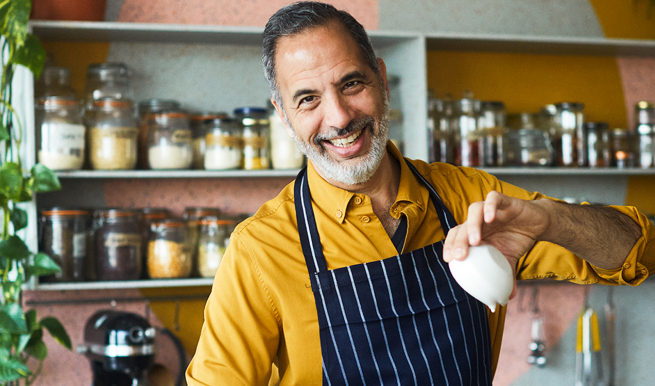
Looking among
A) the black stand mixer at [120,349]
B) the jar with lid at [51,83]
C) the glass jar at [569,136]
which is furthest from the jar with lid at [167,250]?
the glass jar at [569,136]

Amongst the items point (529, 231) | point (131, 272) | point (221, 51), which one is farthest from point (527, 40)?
point (131, 272)

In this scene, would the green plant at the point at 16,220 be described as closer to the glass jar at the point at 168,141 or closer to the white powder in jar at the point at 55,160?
the white powder in jar at the point at 55,160

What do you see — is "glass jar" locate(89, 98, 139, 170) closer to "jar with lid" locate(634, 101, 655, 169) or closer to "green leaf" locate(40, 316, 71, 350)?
"green leaf" locate(40, 316, 71, 350)

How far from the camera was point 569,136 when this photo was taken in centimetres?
235

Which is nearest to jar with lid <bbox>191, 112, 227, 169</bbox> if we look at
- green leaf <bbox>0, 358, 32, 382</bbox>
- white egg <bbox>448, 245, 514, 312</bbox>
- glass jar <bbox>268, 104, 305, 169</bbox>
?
glass jar <bbox>268, 104, 305, 169</bbox>

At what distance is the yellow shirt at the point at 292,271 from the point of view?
43.4 inches

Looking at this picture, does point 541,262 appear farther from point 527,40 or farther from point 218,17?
point 218,17

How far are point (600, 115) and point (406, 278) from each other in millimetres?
1887

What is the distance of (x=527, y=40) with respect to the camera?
228 centimetres

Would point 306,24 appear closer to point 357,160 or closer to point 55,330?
point 357,160

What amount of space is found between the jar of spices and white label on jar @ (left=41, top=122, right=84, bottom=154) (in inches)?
17.3

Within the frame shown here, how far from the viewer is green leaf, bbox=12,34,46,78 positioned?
1788 millimetres

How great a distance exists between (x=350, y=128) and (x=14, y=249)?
1194 mm

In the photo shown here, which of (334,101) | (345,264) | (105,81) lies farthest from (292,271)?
(105,81)
